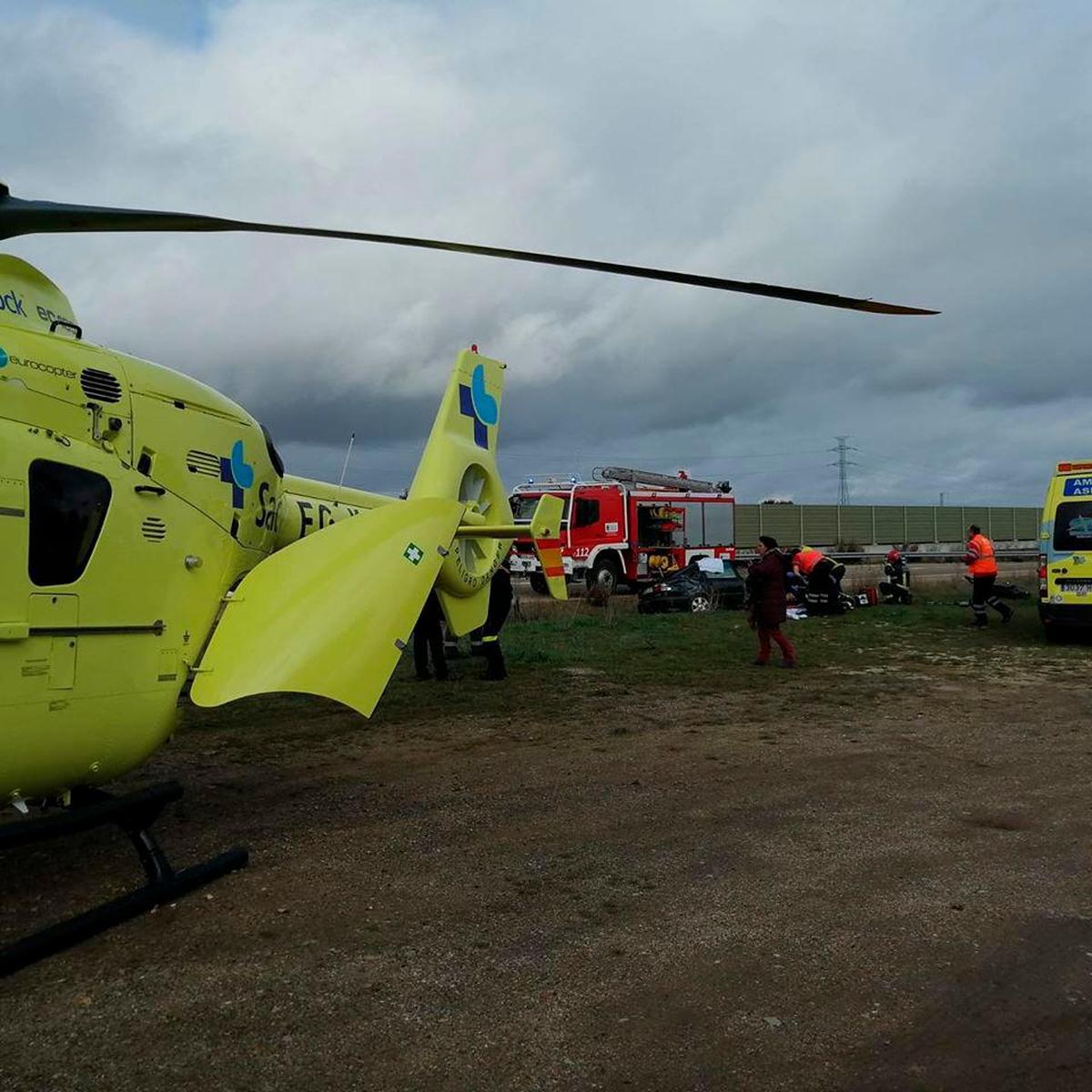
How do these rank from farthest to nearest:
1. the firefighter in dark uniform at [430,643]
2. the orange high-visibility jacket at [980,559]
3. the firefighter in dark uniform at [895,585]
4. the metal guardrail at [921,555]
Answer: the metal guardrail at [921,555]
the firefighter in dark uniform at [895,585]
the orange high-visibility jacket at [980,559]
the firefighter in dark uniform at [430,643]

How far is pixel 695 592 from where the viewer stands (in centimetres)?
2106

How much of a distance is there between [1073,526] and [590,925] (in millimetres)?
12325

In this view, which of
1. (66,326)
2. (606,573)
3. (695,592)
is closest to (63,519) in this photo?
(66,326)

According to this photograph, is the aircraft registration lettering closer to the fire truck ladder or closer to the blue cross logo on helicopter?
the blue cross logo on helicopter

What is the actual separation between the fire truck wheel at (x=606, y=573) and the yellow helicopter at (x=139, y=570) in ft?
60.1

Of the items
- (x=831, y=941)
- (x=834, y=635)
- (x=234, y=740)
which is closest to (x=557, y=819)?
(x=831, y=941)

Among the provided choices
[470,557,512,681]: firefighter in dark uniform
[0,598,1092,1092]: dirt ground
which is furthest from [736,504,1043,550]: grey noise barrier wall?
[0,598,1092,1092]: dirt ground

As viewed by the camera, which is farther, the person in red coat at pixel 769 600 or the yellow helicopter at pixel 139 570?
the person in red coat at pixel 769 600

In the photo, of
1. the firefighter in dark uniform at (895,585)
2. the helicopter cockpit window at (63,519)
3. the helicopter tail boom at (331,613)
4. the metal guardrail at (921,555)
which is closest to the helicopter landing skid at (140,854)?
the helicopter tail boom at (331,613)

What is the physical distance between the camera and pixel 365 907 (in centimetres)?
464

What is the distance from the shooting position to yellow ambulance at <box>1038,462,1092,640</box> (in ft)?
45.5

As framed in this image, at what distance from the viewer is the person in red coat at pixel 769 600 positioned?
12.7 meters

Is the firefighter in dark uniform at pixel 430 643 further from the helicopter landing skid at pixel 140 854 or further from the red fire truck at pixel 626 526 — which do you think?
the red fire truck at pixel 626 526

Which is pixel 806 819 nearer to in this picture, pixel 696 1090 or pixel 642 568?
pixel 696 1090
